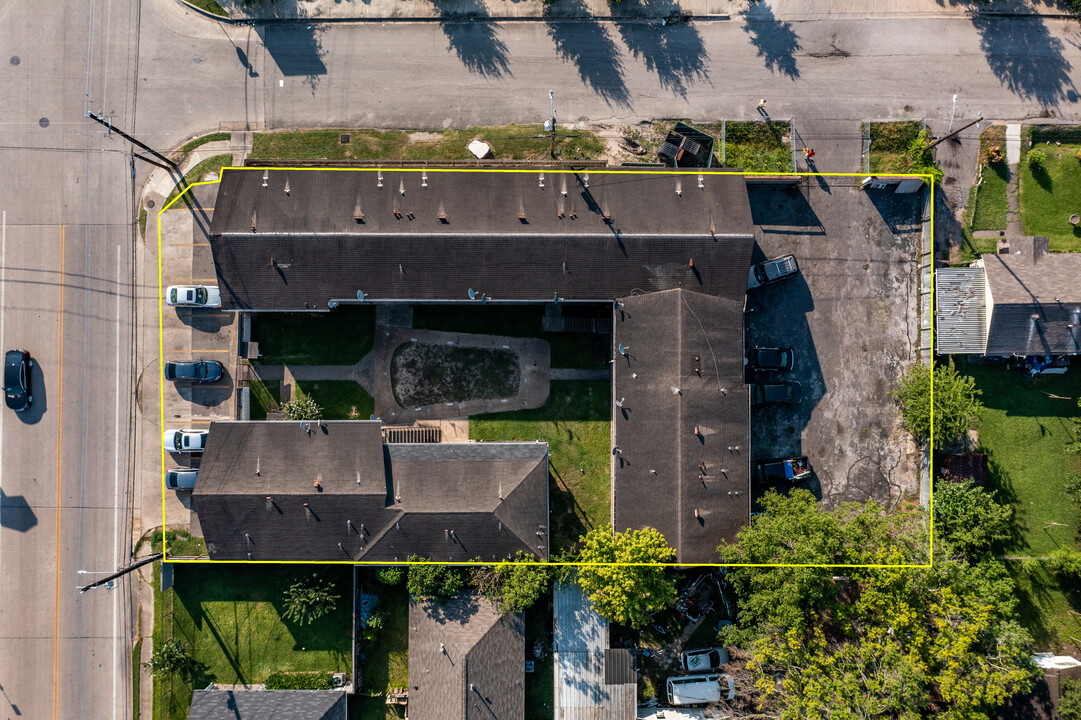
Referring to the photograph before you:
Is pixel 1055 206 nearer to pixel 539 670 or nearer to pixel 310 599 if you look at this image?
pixel 539 670

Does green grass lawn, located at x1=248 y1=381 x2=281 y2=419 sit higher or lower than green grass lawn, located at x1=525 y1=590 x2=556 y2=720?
higher

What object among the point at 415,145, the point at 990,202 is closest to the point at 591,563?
the point at 415,145

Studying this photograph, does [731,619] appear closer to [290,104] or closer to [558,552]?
[558,552]

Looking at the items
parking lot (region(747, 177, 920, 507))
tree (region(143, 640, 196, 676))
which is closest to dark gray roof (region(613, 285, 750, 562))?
parking lot (region(747, 177, 920, 507))

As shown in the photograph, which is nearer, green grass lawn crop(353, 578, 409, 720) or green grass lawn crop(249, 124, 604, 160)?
green grass lawn crop(353, 578, 409, 720)

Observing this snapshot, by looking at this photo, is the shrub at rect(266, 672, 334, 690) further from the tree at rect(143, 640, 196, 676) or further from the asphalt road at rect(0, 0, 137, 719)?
the asphalt road at rect(0, 0, 137, 719)

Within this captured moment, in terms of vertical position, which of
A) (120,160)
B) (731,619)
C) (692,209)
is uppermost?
(120,160)

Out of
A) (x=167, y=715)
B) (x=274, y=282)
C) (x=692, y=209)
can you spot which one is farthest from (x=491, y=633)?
(x=692, y=209)
